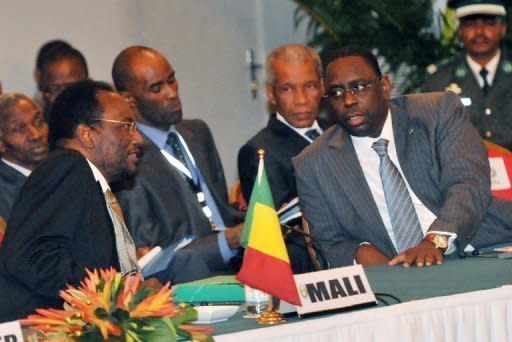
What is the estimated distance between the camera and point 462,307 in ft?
12.6

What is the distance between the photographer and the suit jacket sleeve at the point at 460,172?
5.04 metres

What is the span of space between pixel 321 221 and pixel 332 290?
1577 millimetres

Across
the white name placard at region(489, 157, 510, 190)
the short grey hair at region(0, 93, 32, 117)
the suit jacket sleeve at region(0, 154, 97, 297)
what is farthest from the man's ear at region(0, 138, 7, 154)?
the white name placard at region(489, 157, 510, 190)

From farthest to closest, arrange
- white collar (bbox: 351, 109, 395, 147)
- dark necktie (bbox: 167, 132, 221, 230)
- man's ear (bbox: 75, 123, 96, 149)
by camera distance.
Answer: dark necktie (bbox: 167, 132, 221, 230) → white collar (bbox: 351, 109, 395, 147) → man's ear (bbox: 75, 123, 96, 149)

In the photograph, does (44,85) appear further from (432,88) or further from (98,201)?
(98,201)

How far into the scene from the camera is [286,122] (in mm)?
6652

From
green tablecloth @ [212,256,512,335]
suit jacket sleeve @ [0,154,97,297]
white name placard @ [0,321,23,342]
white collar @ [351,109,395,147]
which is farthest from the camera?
white collar @ [351,109,395,147]

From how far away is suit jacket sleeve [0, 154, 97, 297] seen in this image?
4055 mm

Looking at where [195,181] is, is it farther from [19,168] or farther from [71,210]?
[71,210]

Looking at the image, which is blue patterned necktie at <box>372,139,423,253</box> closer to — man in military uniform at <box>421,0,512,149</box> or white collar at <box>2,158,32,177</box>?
white collar at <box>2,158,32,177</box>

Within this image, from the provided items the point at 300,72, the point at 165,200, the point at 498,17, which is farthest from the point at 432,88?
the point at 165,200

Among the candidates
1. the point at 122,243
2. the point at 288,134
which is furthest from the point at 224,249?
the point at 122,243

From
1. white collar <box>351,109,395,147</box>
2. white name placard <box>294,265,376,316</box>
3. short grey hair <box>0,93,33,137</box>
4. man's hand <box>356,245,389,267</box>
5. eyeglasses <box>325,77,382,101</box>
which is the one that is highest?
eyeglasses <box>325,77,382,101</box>

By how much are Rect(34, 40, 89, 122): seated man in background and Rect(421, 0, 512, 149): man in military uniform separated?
7.04ft
